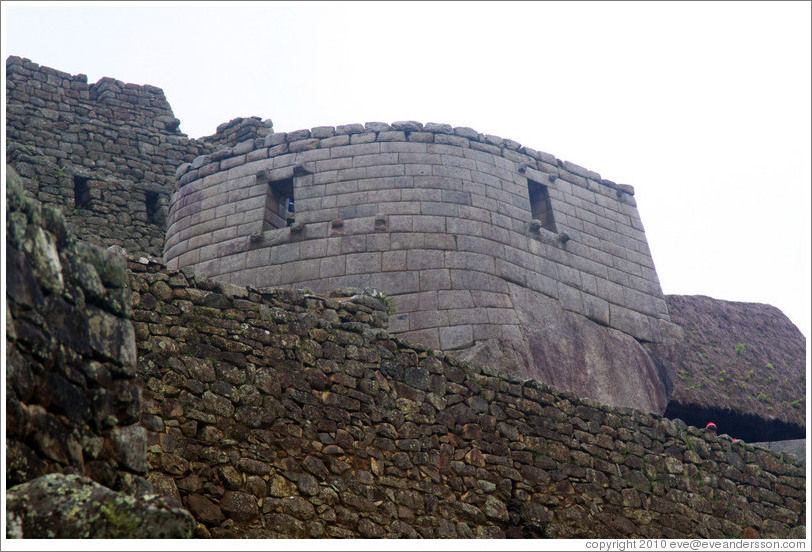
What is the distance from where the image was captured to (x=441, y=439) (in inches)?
357

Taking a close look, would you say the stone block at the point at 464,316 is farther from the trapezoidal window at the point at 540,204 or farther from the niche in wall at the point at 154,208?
the niche in wall at the point at 154,208

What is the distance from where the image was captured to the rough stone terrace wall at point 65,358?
11.4ft

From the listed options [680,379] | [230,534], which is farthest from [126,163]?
[230,534]

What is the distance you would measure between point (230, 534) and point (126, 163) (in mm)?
10909

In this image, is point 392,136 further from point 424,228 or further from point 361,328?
point 361,328

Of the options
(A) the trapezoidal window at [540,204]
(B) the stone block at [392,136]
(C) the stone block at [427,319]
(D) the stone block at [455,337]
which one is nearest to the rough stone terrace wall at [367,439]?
(D) the stone block at [455,337]

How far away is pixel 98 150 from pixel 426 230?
282 inches

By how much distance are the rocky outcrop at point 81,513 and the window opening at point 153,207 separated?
13479 millimetres

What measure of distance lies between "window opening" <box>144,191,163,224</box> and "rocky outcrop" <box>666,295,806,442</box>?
841cm

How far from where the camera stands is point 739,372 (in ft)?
50.2

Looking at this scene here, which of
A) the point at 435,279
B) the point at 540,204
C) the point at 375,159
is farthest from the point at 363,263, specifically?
the point at 540,204

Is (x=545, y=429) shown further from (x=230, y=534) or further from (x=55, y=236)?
(x=55, y=236)

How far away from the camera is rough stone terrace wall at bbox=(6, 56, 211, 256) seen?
52.5 feet

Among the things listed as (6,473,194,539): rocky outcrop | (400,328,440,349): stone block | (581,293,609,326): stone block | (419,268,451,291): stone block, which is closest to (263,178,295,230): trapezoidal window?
(419,268,451,291): stone block
